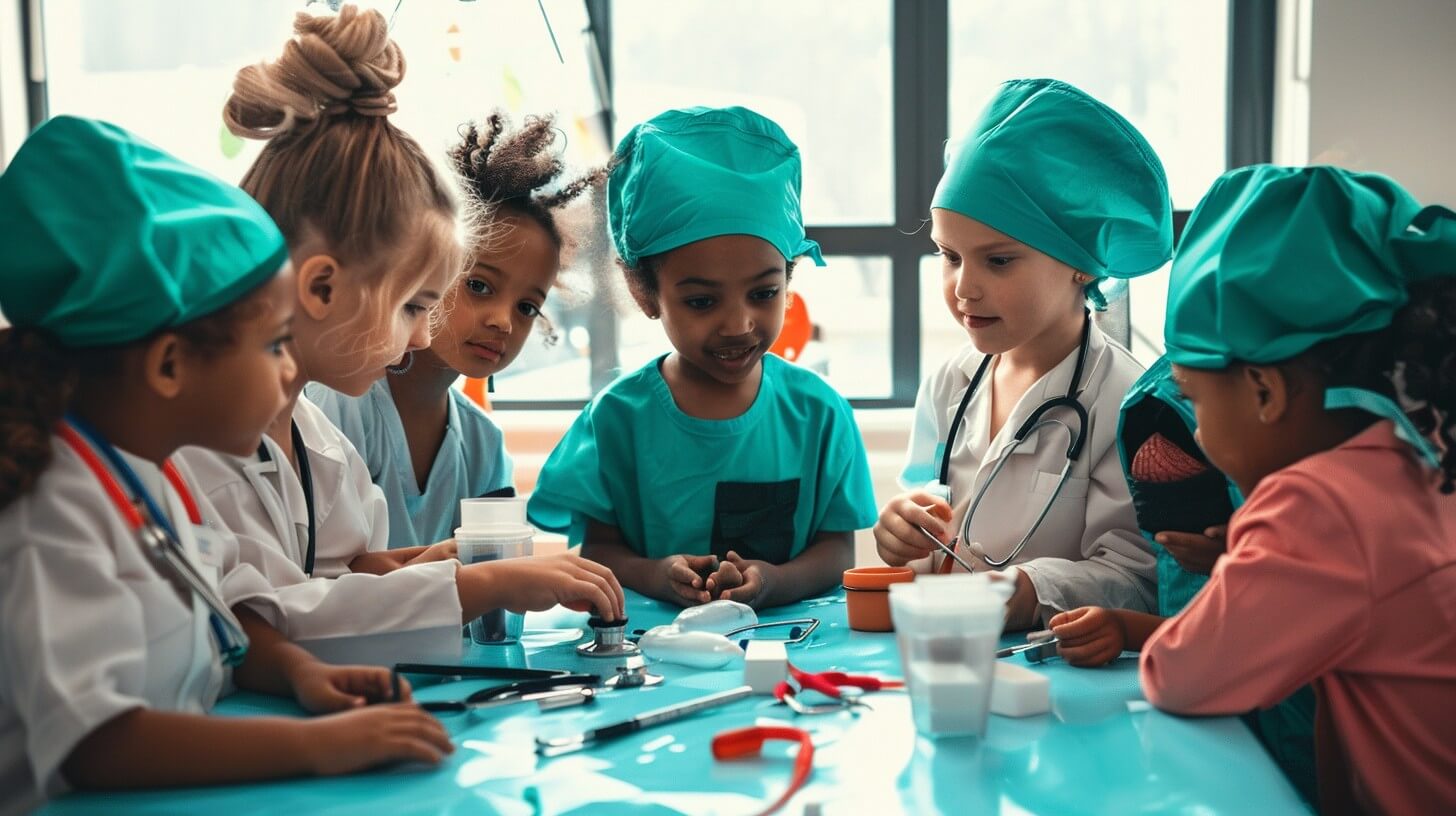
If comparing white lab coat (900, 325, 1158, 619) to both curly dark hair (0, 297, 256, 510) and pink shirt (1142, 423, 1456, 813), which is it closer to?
pink shirt (1142, 423, 1456, 813)

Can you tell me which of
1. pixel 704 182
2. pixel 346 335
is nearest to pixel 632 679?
pixel 346 335

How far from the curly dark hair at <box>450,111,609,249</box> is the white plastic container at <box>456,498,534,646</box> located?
2.23 feet

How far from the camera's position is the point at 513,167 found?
78.2 inches

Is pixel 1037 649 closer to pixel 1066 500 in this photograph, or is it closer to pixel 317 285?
pixel 1066 500

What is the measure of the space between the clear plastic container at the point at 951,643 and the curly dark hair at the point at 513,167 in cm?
120

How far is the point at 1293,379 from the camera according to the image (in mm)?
1171

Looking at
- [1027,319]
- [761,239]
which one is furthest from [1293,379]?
[761,239]

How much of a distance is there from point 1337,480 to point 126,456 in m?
1.07

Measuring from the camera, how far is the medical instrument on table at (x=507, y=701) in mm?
1125

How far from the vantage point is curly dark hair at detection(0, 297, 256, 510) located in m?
0.92

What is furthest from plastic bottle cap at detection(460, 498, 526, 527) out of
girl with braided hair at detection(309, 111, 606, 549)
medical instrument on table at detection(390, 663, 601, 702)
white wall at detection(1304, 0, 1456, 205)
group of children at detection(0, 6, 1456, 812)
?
white wall at detection(1304, 0, 1456, 205)

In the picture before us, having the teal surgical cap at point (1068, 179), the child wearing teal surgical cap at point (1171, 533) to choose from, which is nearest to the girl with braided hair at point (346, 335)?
the child wearing teal surgical cap at point (1171, 533)

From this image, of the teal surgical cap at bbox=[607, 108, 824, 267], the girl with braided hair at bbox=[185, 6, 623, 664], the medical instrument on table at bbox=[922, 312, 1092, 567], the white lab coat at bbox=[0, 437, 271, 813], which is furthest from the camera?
the teal surgical cap at bbox=[607, 108, 824, 267]

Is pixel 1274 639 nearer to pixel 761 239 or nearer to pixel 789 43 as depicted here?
pixel 761 239
